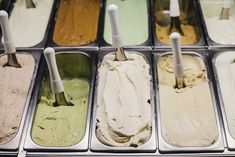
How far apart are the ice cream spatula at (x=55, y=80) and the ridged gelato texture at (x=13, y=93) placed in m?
0.15

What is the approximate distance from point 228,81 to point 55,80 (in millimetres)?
765

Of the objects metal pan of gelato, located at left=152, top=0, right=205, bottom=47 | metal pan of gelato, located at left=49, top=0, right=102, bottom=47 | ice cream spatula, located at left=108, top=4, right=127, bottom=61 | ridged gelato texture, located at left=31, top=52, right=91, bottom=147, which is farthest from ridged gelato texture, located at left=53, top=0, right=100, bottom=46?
metal pan of gelato, located at left=152, top=0, right=205, bottom=47

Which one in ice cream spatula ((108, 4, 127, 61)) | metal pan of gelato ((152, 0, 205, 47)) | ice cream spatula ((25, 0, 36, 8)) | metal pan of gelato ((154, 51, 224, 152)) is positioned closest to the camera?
metal pan of gelato ((154, 51, 224, 152))

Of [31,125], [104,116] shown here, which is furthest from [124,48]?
[31,125]

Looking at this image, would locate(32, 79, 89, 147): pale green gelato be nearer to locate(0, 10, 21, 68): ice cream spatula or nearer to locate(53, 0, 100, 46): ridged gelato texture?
locate(0, 10, 21, 68): ice cream spatula

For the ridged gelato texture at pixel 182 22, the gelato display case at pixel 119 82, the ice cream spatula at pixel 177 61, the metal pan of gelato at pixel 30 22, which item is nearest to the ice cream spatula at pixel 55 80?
the gelato display case at pixel 119 82

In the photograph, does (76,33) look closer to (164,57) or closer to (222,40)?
(164,57)

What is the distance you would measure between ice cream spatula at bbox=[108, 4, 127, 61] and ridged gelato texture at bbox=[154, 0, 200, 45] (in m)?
0.26

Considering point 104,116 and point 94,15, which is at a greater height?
point 94,15

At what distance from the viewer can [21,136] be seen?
1675mm

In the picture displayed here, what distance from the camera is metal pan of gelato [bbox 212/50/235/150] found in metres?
1.67

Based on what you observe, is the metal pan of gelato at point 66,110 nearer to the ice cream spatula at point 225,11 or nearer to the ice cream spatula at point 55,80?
the ice cream spatula at point 55,80

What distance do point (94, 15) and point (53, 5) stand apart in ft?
0.80

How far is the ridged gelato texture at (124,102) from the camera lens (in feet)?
5.42
